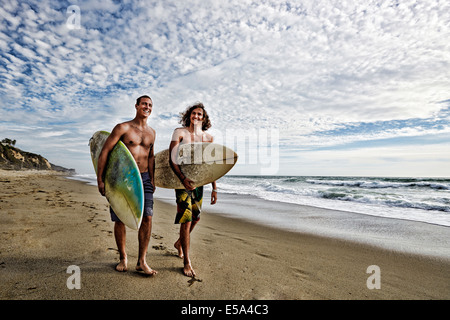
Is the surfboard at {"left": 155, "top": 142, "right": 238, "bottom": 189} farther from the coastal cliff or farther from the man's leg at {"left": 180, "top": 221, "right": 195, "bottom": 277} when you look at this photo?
the coastal cliff

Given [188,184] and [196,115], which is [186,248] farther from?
[196,115]

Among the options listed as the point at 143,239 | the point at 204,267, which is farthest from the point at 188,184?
the point at 204,267

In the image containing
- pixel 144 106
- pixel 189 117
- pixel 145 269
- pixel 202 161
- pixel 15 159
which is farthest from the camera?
pixel 15 159

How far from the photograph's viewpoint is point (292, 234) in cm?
486

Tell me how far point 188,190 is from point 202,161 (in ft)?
1.24

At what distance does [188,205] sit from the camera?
104 inches

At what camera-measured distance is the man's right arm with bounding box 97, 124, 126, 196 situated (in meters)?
2.42

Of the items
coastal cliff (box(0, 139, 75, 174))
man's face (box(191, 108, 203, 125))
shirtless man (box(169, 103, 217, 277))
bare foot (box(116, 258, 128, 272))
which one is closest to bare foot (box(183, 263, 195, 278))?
shirtless man (box(169, 103, 217, 277))

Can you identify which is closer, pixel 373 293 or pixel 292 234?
pixel 373 293

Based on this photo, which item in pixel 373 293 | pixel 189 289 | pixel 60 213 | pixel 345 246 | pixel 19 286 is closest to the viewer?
pixel 19 286

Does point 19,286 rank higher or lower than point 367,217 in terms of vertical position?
higher
